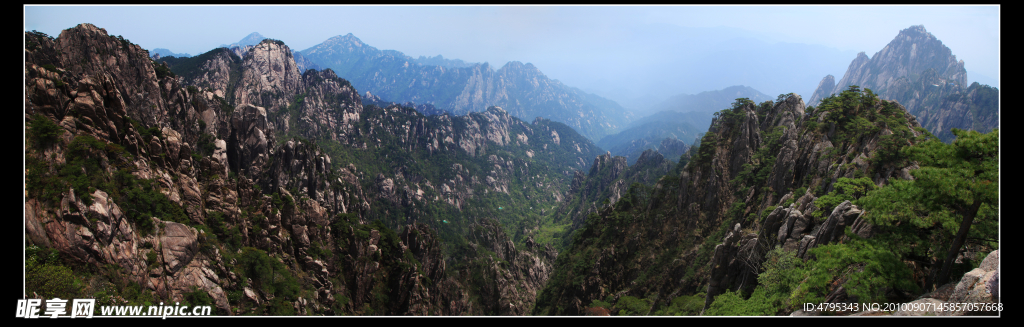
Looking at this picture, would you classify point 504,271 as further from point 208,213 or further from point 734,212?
point 208,213

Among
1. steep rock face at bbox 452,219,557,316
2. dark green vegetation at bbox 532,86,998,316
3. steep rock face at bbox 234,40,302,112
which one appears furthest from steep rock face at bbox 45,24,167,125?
steep rock face at bbox 234,40,302,112

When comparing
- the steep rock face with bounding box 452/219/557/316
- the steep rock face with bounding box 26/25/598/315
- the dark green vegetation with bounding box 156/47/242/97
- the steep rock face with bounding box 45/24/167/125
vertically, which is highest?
the dark green vegetation with bounding box 156/47/242/97

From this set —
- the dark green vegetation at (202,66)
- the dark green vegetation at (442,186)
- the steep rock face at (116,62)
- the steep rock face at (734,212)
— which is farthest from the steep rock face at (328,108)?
the steep rock face at (734,212)

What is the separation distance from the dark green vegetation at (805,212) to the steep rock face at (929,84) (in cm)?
10832

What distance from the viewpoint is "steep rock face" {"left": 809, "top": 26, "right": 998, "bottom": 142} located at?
114m

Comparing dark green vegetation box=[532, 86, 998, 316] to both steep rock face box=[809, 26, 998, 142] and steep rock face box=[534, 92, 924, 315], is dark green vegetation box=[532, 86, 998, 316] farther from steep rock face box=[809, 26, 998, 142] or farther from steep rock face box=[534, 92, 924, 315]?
steep rock face box=[809, 26, 998, 142]

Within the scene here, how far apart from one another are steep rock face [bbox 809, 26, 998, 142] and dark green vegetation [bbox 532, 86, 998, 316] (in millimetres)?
108321

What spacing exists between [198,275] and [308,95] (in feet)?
417

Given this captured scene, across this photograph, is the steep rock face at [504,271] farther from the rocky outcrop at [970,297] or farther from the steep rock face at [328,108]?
the steep rock face at [328,108]

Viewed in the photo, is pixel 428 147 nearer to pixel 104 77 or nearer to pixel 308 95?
pixel 308 95

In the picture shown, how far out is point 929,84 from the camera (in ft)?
476

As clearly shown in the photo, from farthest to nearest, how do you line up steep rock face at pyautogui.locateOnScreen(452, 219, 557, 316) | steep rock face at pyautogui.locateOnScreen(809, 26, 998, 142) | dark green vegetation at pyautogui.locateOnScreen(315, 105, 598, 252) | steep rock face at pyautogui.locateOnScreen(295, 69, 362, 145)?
1. steep rock face at pyautogui.locateOnScreen(295, 69, 362, 145)
2. dark green vegetation at pyautogui.locateOnScreen(315, 105, 598, 252)
3. steep rock face at pyautogui.locateOnScreen(809, 26, 998, 142)
4. steep rock face at pyautogui.locateOnScreen(452, 219, 557, 316)

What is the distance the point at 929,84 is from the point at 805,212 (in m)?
191

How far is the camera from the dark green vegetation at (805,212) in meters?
12.4
